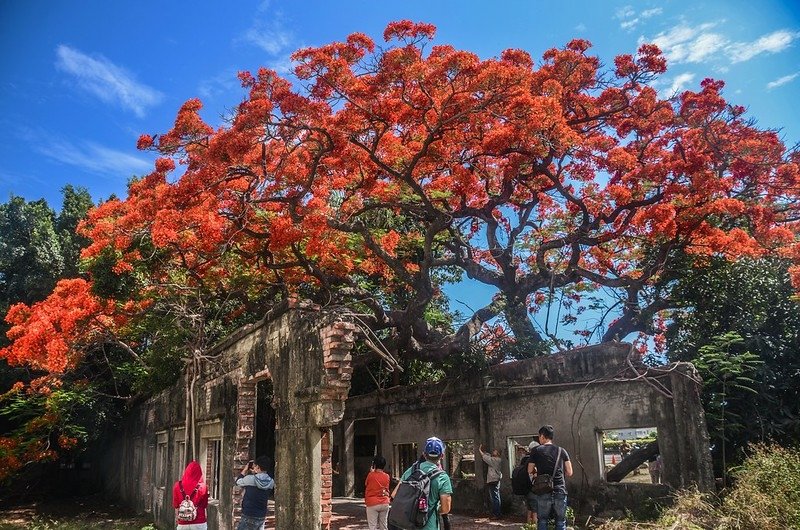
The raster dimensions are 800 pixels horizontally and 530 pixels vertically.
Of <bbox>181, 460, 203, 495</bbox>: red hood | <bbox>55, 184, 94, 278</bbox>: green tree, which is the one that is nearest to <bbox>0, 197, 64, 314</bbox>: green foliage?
<bbox>55, 184, 94, 278</bbox>: green tree

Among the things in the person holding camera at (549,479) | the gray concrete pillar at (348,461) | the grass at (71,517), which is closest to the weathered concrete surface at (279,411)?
the grass at (71,517)

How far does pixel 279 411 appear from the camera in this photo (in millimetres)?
7348

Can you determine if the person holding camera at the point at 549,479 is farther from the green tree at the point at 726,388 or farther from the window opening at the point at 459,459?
the window opening at the point at 459,459

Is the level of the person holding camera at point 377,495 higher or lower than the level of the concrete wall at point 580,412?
lower

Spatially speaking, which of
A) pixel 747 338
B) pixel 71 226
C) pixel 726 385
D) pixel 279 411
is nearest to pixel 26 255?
pixel 71 226

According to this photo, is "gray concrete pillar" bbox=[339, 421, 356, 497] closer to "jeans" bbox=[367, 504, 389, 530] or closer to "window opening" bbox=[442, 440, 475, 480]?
"window opening" bbox=[442, 440, 475, 480]

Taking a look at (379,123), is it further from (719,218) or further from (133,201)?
(719,218)

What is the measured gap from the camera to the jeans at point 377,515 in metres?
7.33

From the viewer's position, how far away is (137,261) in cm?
1057

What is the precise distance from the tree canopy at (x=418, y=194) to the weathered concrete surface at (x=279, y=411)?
116 cm

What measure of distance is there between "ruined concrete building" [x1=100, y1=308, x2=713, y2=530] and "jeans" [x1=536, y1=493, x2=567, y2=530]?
7.47ft

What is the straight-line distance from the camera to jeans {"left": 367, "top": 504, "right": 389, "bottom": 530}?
7.33 metres

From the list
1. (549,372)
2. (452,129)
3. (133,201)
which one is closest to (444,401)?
(549,372)

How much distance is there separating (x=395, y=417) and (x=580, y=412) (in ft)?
18.0
